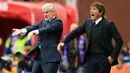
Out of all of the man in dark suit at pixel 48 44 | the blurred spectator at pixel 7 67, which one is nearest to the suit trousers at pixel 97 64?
the man in dark suit at pixel 48 44

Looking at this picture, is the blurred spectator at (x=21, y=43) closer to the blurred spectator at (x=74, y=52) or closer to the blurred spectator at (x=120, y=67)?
the blurred spectator at (x=74, y=52)

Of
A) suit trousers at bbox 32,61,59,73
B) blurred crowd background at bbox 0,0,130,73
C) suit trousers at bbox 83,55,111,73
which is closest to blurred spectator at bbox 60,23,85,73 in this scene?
blurred crowd background at bbox 0,0,130,73

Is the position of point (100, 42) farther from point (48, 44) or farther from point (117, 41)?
point (48, 44)

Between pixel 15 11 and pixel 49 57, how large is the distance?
28.2ft

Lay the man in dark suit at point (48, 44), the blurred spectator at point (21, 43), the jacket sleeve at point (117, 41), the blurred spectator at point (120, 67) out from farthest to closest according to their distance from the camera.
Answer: the blurred spectator at point (21, 43) → the blurred spectator at point (120, 67) → the man in dark suit at point (48, 44) → the jacket sleeve at point (117, 41)

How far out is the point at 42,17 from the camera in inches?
746

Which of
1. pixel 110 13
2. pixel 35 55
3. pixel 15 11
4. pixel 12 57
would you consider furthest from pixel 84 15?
pixel 35 55

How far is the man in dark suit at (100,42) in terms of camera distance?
10766 millimetres

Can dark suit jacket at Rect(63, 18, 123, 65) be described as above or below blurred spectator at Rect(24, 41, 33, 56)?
above

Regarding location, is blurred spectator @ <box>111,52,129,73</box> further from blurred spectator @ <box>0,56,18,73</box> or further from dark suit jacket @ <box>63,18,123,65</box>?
dark suit jacket @ <box>63,18,123,65</box>

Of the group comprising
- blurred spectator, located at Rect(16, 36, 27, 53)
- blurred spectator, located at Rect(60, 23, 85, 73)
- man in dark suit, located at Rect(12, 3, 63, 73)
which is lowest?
blurred spectator, located at Rect(16, 36, 27, 53)

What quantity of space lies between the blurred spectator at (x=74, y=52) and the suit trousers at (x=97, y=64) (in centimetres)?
319

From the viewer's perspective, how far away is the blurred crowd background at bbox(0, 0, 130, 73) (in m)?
14.5

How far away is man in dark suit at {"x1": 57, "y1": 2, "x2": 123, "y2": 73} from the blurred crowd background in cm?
230
